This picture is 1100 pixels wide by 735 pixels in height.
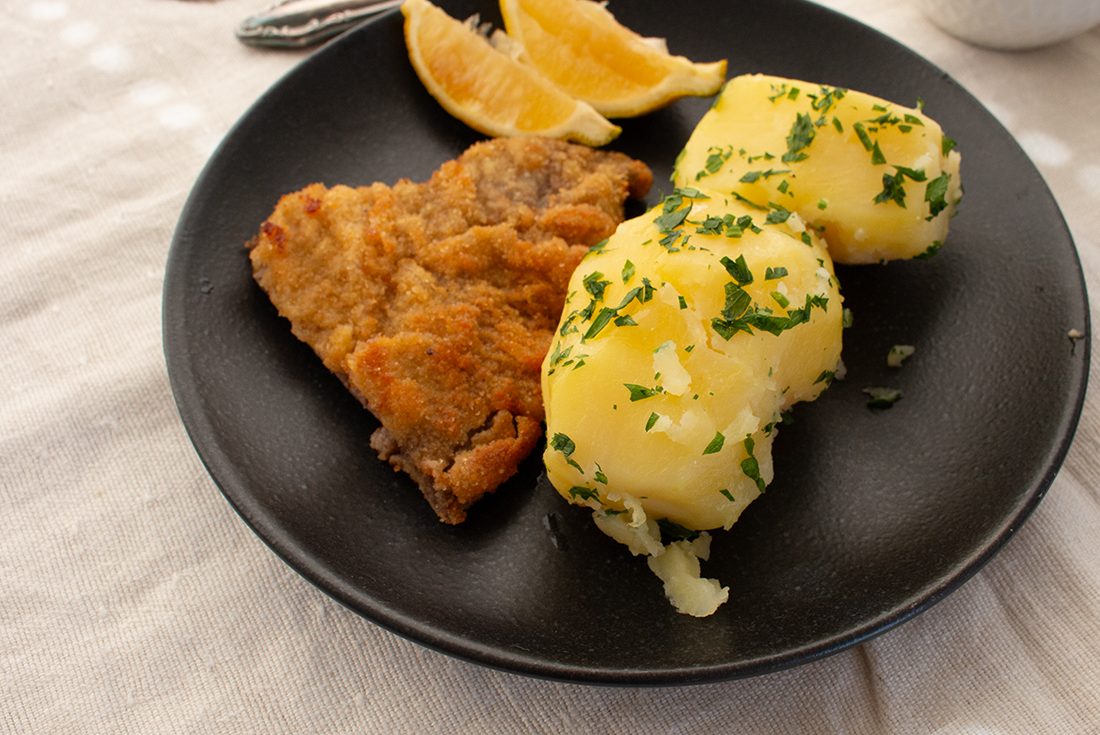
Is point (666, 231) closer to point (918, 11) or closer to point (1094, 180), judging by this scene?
point (1094, 180)

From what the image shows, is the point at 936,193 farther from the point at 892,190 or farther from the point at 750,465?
the point at 750,465

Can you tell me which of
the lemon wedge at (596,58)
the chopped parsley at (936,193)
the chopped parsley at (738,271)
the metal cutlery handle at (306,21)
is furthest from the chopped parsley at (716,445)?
the metal cutlery handle at (306,21)

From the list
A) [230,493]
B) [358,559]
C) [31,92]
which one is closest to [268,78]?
[31,92]

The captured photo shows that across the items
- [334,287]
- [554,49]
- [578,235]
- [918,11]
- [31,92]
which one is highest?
[918,11]

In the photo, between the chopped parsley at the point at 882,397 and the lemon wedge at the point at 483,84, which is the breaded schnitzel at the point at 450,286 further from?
the chopped parsley at the point at 882,397

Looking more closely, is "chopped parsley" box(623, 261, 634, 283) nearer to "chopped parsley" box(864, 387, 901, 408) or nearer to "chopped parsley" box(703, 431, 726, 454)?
"chopped parsley" box(703, 431, 726, 454)

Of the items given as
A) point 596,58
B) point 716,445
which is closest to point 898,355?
Result: point 716,445
